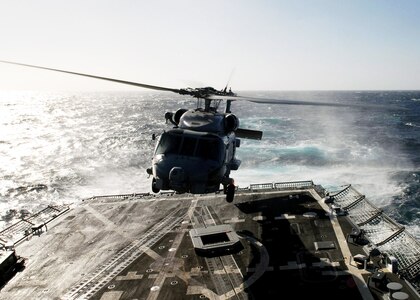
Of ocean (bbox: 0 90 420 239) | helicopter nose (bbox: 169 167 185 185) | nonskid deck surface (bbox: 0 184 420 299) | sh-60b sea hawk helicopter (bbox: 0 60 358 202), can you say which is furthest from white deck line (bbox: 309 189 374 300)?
ocean (bbox: 0 90 420 239)

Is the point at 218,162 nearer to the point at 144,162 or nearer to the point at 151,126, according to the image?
the point at 144,162

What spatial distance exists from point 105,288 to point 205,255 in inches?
227

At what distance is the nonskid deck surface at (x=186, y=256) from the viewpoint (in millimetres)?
18844

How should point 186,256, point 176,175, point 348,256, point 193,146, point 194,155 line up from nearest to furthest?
point 176,175 < point 194,155 < point 193,146 < point 348,256 < point 186,256

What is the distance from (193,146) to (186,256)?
24.7 feet

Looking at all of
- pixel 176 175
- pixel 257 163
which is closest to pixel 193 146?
pixel 176 175

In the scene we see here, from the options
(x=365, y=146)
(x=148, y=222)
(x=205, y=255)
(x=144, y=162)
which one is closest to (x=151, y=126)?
(x=144, y=162)

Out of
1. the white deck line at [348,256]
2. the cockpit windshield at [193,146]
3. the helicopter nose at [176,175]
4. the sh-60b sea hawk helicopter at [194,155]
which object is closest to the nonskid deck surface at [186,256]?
the white deck line at [348,256]

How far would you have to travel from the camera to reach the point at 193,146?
19141 mm

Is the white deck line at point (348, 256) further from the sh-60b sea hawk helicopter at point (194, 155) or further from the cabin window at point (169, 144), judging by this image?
the cabin window at point (169, 144)

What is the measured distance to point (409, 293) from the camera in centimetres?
1753

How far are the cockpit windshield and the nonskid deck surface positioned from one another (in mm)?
6085

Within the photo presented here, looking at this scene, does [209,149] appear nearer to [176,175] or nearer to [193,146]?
[193,146]

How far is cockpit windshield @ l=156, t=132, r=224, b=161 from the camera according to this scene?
19056 millimetres
